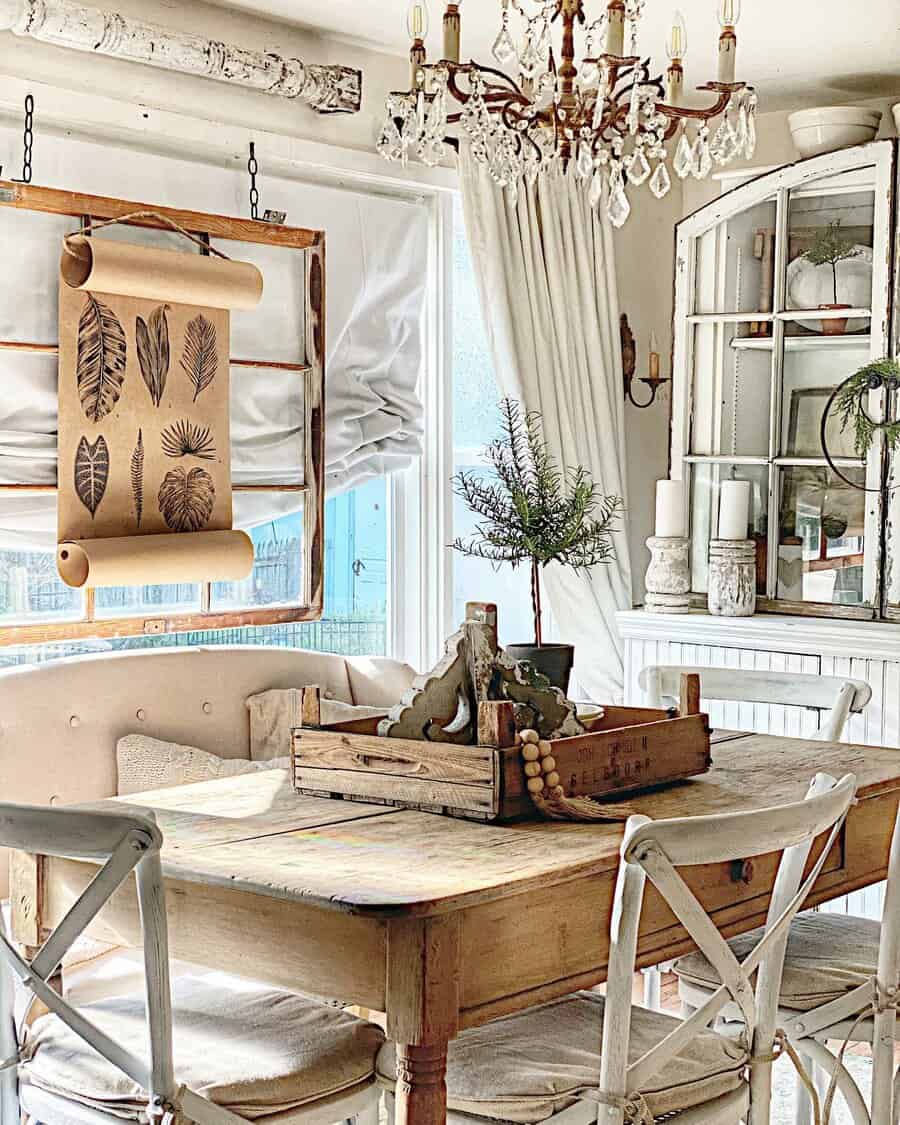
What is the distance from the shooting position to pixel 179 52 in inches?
138

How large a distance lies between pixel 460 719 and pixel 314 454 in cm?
185

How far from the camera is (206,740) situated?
3.54 m

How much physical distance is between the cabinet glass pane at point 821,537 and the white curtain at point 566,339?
0.56 meters

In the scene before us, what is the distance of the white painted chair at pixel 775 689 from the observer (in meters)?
3.05

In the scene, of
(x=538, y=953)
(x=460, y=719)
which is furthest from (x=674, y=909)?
(x=460, y=719)

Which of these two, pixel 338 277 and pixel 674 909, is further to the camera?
pixel 338 277

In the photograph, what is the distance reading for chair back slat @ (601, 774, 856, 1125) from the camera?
1771 mm

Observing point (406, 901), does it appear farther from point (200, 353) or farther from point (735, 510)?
point (735, 510)

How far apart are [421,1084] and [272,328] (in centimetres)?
251

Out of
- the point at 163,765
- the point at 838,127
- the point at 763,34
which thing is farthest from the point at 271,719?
the point at 838,127

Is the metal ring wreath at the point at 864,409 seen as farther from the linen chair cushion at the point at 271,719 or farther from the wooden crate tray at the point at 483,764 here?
the wooden crate tray at the point at 483,764

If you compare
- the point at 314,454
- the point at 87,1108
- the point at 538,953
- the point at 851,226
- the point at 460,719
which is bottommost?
the point at 87,1108

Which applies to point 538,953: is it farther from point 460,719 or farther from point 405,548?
point 405,548

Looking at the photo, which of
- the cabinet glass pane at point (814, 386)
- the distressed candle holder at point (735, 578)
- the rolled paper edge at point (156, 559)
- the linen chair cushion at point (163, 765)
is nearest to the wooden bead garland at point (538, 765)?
the linen chair cushion at point (163, 765)
